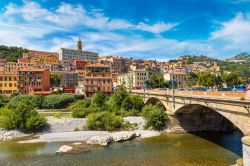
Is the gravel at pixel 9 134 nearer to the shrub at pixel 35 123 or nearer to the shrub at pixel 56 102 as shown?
the shrub at pixel 35 123

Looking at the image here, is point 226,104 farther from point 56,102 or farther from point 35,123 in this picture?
point 56,102

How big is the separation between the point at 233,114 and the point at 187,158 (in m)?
8.18

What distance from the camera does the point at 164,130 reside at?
4253 centimetres

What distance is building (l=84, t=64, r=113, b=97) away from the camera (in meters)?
74.6

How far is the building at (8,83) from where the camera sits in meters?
77.5

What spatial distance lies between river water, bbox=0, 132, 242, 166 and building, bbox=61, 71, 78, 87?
7505 cm

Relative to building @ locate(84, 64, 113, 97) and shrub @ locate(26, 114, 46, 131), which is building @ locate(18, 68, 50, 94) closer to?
building @ locate(84, 64, 113, 97)

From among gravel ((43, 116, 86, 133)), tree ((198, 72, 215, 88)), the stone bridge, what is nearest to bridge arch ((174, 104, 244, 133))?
the stone bridge

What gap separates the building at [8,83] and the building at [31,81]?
2.93 meters

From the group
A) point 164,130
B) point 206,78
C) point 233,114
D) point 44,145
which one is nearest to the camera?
point 233,114

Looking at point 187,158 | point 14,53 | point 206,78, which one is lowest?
point 187,158

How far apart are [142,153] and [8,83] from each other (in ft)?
211

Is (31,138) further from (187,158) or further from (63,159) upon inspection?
(187,158)

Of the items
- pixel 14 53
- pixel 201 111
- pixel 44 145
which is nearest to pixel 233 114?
pixel 201 111
